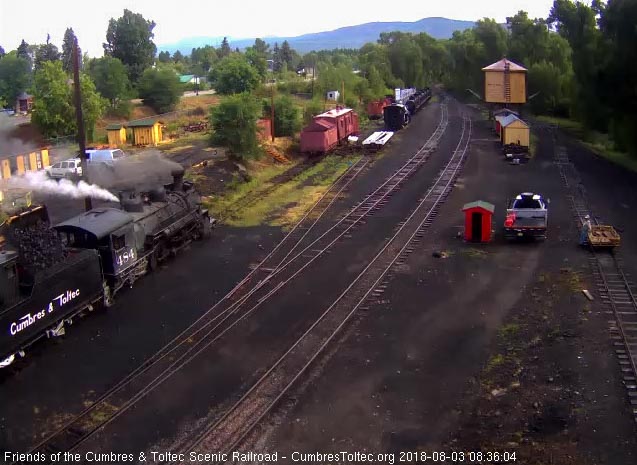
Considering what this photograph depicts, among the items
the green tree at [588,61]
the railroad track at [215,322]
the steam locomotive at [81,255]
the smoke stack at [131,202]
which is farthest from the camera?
the green tree at [588,61]

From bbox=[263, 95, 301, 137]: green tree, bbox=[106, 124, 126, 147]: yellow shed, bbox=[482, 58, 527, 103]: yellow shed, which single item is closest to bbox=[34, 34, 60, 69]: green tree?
bbox=[106, 124, 126, 147]: yellow shed

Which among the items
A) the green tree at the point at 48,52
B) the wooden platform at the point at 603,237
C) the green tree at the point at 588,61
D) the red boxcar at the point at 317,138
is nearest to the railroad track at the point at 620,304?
the wooden platform at the point at 603,237

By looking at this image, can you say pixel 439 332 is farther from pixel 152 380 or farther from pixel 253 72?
pixel 253 72

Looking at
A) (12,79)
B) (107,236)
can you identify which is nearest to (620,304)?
(107,236)

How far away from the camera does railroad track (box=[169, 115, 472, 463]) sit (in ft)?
35.7

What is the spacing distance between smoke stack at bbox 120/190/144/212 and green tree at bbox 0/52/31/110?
182 feet

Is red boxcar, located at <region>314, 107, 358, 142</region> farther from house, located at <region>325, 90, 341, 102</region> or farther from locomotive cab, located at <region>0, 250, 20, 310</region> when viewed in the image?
locomotive cab, located at <region>0, 250, 20, 310</region>

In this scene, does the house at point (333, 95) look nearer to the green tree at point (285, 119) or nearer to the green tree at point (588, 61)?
the green tree at point (285, 119)

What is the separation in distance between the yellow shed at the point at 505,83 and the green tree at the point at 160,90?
3227cm

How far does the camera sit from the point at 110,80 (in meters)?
60.9

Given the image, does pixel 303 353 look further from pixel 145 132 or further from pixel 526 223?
pixel 145 132

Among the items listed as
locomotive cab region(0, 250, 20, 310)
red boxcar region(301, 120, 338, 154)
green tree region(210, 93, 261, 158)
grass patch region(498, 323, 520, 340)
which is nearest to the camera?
locomotive cab region(0, 250, 20, 310)

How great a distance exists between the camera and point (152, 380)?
1288 centimetres

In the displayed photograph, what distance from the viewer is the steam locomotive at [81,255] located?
12.8 meters
